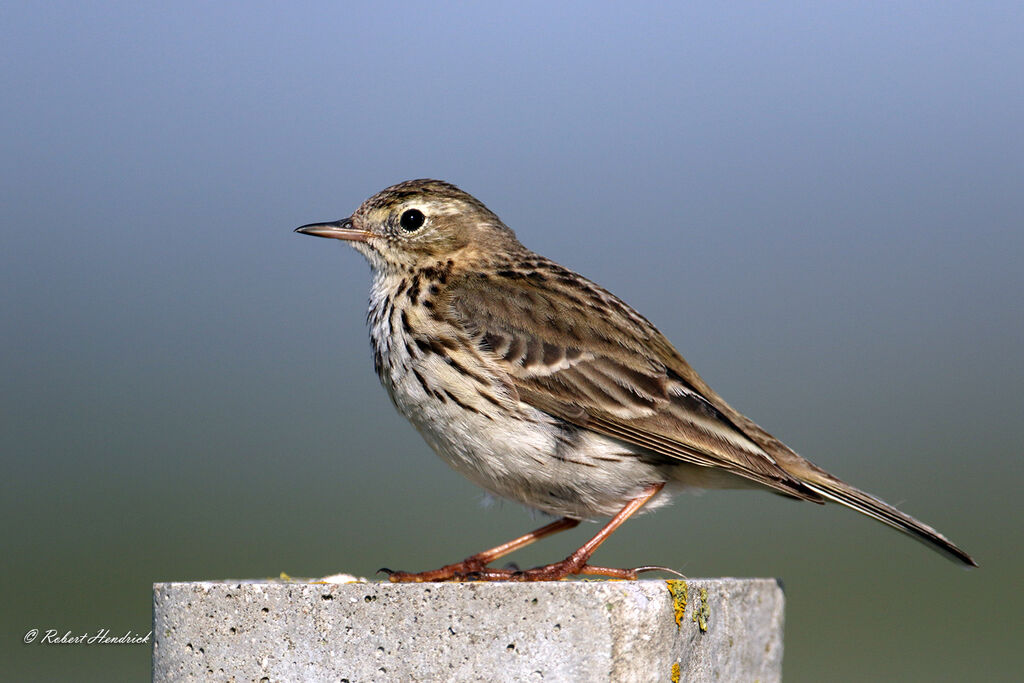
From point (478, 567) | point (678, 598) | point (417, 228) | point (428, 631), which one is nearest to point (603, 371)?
point (478, 567)

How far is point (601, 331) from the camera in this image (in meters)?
7.26

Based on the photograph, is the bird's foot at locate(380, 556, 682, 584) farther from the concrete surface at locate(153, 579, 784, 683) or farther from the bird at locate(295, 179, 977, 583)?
the concrete surface at locate(153, 579, 784, 683)

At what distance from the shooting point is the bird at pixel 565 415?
6.58 m

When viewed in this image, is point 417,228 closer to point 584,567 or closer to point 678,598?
point 584,567

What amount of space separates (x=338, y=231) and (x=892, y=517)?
171 inches

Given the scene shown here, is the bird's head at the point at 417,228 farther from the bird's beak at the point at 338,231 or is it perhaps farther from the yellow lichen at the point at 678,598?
the yellow lichen at the point at 678,598

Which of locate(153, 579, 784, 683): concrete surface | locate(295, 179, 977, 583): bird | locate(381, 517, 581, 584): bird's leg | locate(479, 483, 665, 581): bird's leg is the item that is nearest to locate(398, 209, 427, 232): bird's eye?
locate(295, 179, 977, 583): bird

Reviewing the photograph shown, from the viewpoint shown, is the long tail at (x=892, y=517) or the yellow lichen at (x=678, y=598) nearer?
the yellow lichen at (x=678, y=598)

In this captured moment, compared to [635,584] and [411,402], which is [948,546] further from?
[411,402]

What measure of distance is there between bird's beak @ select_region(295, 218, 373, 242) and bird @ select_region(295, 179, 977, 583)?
0.86 meters

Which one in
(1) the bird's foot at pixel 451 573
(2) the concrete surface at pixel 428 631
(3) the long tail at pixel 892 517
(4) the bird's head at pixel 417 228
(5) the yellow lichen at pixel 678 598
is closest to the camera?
(2) the concrete surface at pixel 428 631

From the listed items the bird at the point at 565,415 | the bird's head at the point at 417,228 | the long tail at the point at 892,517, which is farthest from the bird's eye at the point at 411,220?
the long tail at the point at 892,517

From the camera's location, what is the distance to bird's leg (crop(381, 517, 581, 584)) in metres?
5.99

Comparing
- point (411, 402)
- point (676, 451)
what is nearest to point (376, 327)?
point (411, 402)
